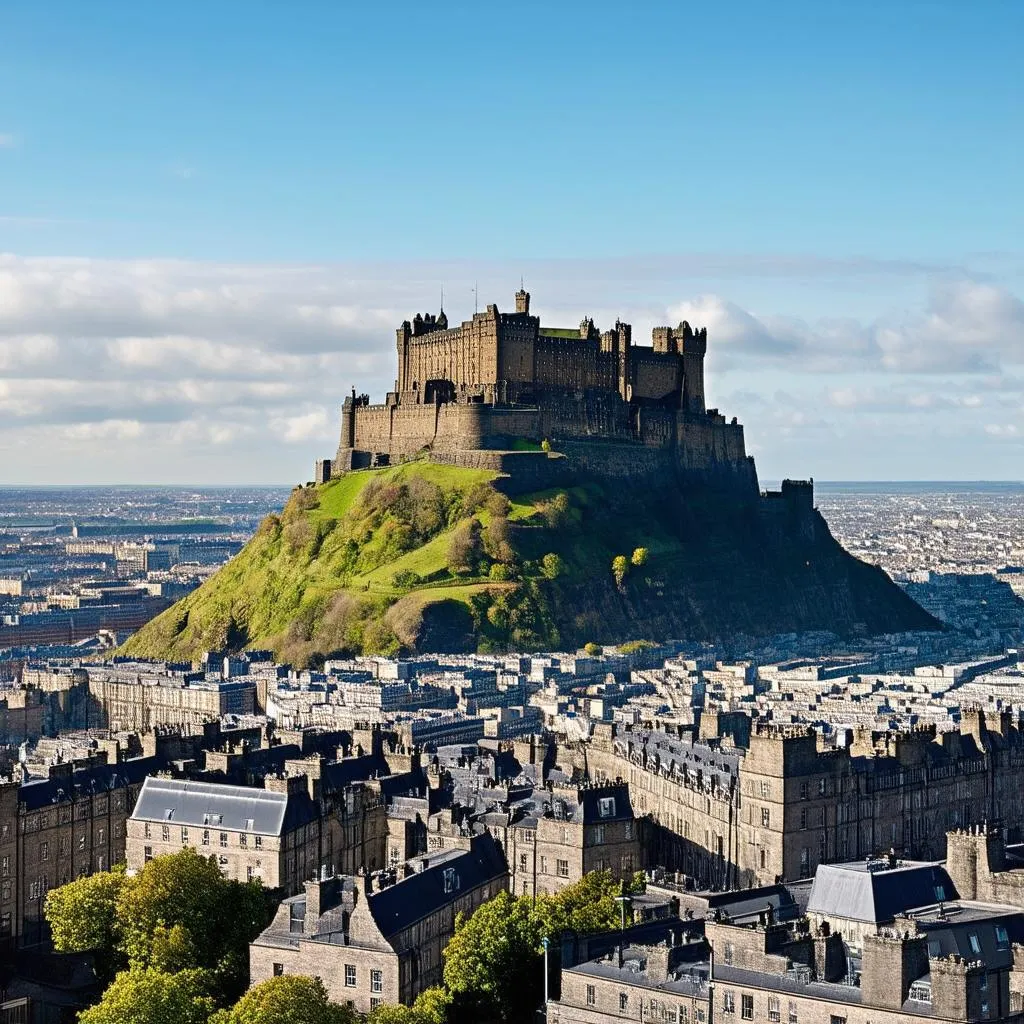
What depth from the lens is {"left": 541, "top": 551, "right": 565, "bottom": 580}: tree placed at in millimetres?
192125

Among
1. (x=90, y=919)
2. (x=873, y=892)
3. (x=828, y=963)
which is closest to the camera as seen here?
(x=828, y=963)

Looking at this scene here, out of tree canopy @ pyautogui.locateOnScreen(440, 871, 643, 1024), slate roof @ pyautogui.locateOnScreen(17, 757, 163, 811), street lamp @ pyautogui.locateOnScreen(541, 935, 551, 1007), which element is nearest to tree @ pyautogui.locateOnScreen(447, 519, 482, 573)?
slate roof @ pyautogui.locateOnScreen(17, 757, 163, 811)

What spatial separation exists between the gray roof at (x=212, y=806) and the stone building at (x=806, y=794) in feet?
52.4

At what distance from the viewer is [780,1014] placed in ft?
200

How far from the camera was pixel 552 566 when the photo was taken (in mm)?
192125

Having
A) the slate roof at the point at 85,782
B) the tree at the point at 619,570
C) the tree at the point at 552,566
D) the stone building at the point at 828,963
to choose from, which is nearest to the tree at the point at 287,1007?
the stone building at the point at 828,963

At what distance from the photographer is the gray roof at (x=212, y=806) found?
88875 mm

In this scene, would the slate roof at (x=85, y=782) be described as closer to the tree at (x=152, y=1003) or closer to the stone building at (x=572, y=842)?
the stone building at (x=572, y=842)

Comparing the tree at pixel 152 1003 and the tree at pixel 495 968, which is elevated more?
the tree at pixel 495 968

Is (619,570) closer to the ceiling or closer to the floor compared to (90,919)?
closer to the ceiling

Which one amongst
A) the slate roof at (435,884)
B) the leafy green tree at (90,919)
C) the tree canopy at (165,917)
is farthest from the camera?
the leafy green tree at (90,919)

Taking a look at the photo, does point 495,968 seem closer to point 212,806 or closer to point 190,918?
point 190,918

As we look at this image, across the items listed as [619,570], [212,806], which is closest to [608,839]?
[212,806]

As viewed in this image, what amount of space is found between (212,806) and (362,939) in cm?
1990
